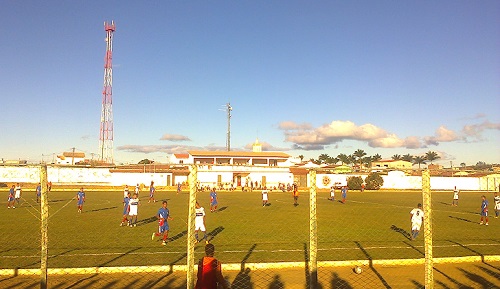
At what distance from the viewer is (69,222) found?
68.4 ft

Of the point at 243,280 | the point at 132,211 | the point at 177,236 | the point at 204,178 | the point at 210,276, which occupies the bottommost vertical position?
the point at 177,236

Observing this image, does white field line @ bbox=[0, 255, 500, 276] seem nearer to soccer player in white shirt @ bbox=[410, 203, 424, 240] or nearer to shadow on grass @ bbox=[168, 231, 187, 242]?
soccer player in white shirt @ bbox=[410, 203, 424, 240]

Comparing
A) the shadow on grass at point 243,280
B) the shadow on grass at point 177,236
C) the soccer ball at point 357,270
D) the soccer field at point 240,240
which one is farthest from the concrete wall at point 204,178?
the soccer ball at point 357,270

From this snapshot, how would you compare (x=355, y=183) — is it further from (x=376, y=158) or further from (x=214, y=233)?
(x=376, y=158)

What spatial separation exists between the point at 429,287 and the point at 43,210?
22.3ft

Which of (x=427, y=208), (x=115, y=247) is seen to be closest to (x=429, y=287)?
(x=427, y=208)

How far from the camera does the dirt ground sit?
9469mm

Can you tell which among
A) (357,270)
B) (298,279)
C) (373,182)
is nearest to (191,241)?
(298,279)

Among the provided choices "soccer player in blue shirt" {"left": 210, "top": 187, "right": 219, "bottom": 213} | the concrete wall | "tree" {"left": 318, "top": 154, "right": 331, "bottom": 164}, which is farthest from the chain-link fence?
"tree" {"left": 318, "top": 154, "right": 331, "bottom": 164}

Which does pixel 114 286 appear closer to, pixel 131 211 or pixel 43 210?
pixel 43 210

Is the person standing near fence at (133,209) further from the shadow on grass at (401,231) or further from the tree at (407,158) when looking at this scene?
the tree at (407,158)

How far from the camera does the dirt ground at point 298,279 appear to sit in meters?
9.47

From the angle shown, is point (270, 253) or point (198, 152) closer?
point (270, 253)

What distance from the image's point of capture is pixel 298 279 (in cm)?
1006
